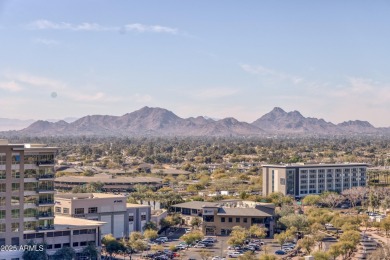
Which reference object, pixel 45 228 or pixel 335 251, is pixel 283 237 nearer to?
pixel 335 251

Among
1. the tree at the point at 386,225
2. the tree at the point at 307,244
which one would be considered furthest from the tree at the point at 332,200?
the tree at the point at 307,244

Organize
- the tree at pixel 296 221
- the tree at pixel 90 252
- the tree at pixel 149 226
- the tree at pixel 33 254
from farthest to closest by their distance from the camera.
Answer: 1. the tree at pixel 296 221
2. the tree at pixel 149 226
3. the tree at pixel 90 252
4. the tree at pixel 33 254

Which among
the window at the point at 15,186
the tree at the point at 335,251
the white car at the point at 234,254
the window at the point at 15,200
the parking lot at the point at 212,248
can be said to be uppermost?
the window at the point at 15,186

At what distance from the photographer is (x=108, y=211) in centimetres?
5734

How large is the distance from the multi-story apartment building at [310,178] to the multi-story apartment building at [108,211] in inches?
1436

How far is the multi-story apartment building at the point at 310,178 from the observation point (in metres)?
95.0

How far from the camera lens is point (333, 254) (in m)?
49.6

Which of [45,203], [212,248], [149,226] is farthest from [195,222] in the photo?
[45,203]

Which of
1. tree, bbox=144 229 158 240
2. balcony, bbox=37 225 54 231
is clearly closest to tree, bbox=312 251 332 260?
tree, bbox=144 229 158 240

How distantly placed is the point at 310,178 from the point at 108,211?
4594cm

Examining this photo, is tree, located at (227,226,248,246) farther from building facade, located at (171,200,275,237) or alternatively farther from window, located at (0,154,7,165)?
window, located at (0,154,7,165)

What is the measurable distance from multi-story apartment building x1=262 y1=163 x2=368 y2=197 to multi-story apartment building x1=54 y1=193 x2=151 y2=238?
3647cm

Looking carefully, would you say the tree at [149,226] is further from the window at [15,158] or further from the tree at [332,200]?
the tree at [332,200]

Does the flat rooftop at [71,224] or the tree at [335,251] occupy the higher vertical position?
the flat rooftop at [71,224]
